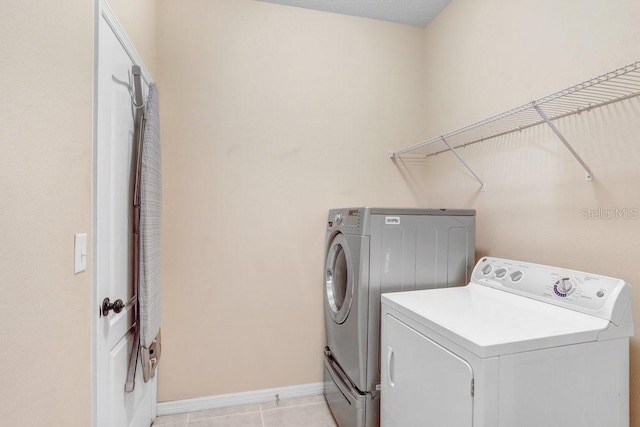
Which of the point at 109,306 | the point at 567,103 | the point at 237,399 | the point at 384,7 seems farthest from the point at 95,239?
the point at 384,7

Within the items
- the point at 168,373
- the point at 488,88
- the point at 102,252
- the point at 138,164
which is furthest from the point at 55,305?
the point at 488,88

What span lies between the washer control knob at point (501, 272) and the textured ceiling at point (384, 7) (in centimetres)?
189

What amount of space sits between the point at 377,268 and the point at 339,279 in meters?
0.48

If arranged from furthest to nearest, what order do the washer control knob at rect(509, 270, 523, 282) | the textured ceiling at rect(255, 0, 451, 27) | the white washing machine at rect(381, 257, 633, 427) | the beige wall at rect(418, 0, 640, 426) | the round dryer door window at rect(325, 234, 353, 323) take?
the textured ceiling at rect(255, 0, 451, 27)
the round dryer door window at rect(325, 234, 353, 323)
the washer control knob at rect(509, 270, 523, 282)
the beige wall at rect(418, 0, 640, 426)
the white washing machine at rect(381, 257, 633, 427)

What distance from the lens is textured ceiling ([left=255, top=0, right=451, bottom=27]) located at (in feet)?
7.20

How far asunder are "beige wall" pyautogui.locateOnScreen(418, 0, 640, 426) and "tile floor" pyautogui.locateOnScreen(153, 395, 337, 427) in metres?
1.48

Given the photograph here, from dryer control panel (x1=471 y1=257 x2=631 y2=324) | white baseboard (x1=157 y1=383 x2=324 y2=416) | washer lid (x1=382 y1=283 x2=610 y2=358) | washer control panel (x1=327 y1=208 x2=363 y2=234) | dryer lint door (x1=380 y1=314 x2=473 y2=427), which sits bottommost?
white baseboard (x1=157 y1=383 x2=324 y2=416)

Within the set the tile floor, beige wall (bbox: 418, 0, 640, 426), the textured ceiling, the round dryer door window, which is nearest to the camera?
beige wall (bbox: 418, 0, 640, 426)

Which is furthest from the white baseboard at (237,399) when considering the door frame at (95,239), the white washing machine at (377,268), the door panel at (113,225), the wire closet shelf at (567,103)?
the wire closet shelf at (567,103)

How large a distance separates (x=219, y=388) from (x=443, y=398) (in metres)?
1.63

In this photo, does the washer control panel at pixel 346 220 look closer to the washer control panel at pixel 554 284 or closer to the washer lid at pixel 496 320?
the washer lid at pixel 496 320

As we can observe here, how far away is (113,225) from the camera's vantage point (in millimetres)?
1243

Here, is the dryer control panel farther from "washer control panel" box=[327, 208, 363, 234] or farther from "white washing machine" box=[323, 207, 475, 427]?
"washer control panel" box=[327, 208, 363, 234]

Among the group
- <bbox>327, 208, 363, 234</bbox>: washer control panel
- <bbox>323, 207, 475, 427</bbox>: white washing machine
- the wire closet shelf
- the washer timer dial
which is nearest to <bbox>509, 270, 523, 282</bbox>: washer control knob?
the washer timer dial
